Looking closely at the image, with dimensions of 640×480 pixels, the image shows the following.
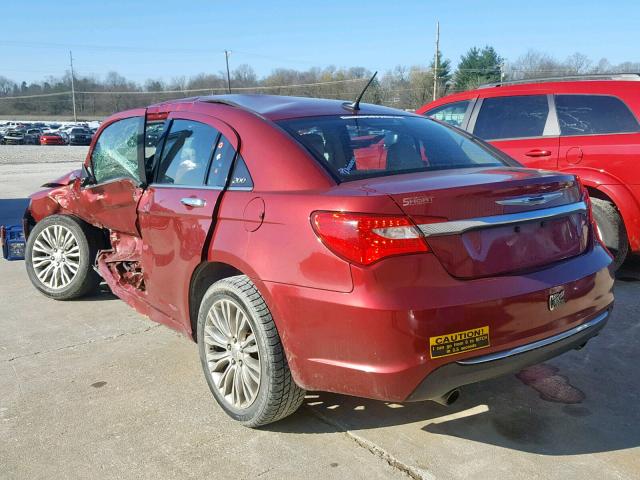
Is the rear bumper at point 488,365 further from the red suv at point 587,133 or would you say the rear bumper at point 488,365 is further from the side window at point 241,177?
the red suv at point 587,133

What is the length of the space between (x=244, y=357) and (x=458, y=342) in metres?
1.15

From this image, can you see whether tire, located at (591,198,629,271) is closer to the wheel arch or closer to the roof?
the wheel arch

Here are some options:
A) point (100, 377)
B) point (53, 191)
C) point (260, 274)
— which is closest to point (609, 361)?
point (260, 274)

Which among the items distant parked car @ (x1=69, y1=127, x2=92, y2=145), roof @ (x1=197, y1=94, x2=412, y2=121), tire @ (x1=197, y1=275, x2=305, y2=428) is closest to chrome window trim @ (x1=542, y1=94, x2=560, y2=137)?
roof @ (x1=197, y1=94, x2=412, y2=121)

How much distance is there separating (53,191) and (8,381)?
A: 2.19 metres

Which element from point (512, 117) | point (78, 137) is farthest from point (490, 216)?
point (78, 137)

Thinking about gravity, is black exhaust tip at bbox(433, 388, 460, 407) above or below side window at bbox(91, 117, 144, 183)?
below

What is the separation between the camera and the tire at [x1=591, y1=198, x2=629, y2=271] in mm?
5477

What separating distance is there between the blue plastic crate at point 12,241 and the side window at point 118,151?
196 centimetres

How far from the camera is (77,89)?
115438 millimetres

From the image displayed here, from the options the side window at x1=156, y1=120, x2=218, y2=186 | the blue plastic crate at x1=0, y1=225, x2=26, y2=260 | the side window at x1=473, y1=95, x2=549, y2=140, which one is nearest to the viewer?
the side window at x1=156, y1=120, x2=218, y2=186

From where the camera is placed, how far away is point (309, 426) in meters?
3.14

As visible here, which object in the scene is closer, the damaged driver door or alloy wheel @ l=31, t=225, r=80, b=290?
the damaged driver door

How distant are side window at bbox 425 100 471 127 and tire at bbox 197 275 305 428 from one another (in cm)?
415
